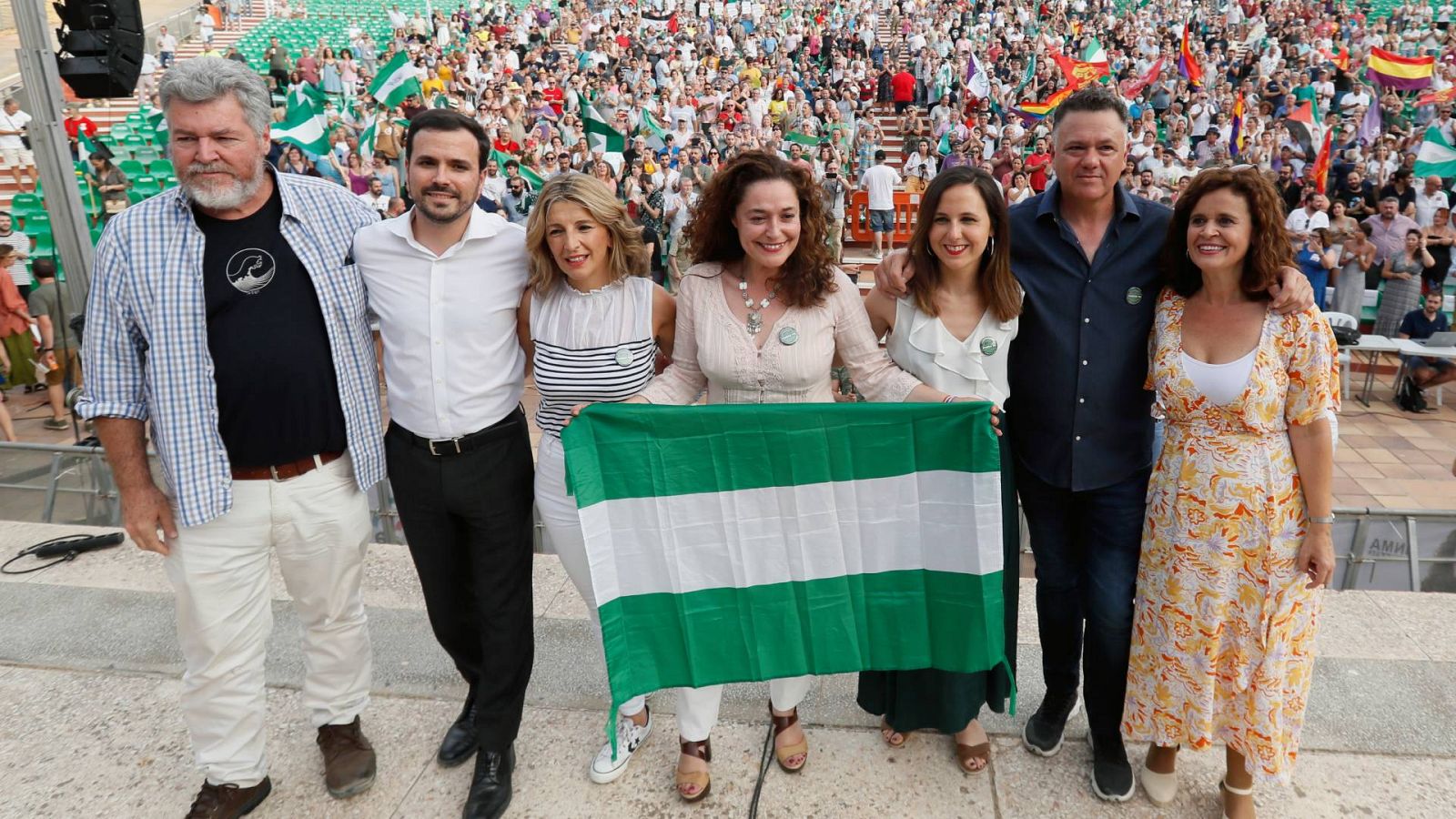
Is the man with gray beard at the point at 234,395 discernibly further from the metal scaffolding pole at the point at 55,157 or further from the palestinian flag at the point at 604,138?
the palestinian flag at the point at 604,138

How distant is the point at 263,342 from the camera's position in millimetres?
2477

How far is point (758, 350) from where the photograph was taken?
261 cm

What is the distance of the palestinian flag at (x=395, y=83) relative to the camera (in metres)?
12.0

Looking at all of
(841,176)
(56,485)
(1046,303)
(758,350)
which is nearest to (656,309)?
(758,350)

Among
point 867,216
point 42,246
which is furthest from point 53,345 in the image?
point 867,216

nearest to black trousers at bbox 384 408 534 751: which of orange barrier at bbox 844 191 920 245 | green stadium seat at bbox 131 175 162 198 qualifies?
orange barrier at bbox 844 191 920 245

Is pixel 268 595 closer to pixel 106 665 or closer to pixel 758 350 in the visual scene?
pixel 106 665

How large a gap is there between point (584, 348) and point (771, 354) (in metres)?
0.52

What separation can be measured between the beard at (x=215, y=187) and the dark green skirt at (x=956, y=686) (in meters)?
2.14

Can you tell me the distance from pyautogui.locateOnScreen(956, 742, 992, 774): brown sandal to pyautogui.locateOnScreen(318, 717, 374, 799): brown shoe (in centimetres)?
176

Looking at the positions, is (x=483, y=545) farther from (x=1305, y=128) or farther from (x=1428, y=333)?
(x=1305, y=128)

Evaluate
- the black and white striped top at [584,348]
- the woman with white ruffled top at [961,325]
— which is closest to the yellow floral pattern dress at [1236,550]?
the woman with white ruffled top at [961,325]

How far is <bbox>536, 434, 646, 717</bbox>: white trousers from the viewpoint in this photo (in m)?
2.65

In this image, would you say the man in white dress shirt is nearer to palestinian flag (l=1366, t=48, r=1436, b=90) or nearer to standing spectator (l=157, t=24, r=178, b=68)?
palestinian flag (l=1366, t=48, r=1436, b=90)
